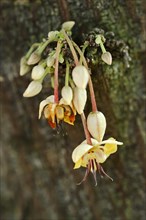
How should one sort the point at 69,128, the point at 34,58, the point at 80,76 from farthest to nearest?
1. the point at 69,128
2. the point at 34,58
3. the point at 80,76

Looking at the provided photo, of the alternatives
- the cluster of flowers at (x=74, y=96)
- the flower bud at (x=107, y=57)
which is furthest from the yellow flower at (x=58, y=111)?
the flower bud at (x=107, y=57)

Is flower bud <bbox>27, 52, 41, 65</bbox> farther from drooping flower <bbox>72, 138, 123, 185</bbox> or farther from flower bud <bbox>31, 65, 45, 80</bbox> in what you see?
drooping flower <bbox>72, 138, 123, 185</bbox>

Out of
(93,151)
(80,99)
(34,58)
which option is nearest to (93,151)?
(93,151)

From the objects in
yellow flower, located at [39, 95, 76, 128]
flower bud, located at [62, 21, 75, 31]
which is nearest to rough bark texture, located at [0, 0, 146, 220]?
flower bud, located at [62, 21, 75, 31]

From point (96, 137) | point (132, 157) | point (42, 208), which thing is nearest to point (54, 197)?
point (42, 208)

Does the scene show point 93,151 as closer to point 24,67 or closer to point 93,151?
point 93,151

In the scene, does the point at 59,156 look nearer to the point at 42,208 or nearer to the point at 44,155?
the point at 44,155
